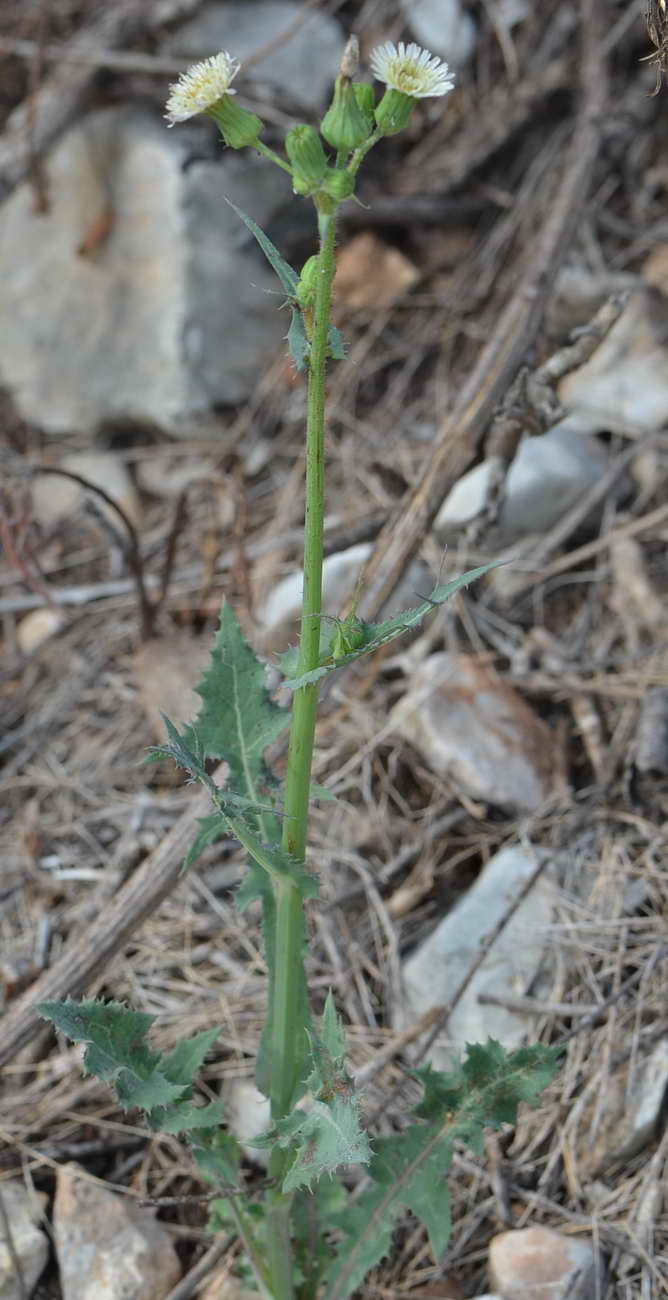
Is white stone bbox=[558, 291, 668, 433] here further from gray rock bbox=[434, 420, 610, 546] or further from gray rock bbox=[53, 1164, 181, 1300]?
gray rock bbox=[53, 1164, 181, 1300]

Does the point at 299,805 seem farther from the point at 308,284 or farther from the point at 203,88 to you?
the point at 203,88

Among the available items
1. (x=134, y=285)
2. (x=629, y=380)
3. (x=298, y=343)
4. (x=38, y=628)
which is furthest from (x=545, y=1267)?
(x=134, y=285)

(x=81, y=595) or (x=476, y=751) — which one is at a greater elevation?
(x=81, y=595)

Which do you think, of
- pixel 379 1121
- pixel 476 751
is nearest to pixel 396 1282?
pixel 379 1121

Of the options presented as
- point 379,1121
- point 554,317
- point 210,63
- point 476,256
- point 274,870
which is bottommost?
point 379,1121

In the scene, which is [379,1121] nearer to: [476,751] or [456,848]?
[456,848]

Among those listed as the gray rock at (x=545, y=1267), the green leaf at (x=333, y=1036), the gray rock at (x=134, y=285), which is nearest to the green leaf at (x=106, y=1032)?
the green leaf at (x=333, y=1036)
